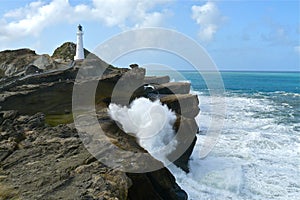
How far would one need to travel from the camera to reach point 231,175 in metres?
15.3

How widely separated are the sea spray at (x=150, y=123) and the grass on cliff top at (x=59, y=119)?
1.77 metres

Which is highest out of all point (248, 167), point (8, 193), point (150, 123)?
point (150, 123)

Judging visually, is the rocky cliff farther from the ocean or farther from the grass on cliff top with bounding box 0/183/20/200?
the ocean

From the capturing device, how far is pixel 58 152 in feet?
31.0

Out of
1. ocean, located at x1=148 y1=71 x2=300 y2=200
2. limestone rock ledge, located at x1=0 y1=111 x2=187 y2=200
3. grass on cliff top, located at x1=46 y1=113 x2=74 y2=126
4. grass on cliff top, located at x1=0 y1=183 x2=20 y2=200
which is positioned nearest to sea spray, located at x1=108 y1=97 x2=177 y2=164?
ocean, located at x1=148 y1=71 x2=300 y2=200

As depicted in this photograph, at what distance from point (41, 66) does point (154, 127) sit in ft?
38.9

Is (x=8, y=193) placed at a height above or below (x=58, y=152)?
below

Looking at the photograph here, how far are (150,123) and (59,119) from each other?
4147 millimetres

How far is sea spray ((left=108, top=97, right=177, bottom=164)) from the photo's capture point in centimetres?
1395

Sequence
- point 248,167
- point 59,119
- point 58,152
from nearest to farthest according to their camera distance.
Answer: point 58,152 → point 59,119 → point 248,167

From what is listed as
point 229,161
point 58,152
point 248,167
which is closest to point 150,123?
point 229,161

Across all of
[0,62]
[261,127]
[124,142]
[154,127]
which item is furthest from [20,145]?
[261,127]

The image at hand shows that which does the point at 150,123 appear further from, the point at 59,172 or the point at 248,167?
the point at 59,172

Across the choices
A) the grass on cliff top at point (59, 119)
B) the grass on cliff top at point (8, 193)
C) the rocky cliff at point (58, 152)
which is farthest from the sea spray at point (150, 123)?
the grass on cliff top at point (8, 193)
